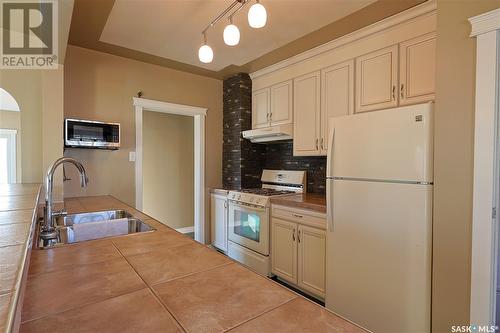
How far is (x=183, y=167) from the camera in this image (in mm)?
4656

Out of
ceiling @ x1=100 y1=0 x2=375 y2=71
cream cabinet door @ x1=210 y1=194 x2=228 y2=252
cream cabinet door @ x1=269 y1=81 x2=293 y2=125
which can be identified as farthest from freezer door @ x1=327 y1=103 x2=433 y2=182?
cream cabinet door @ x1=210 y1=194 x2=228 y2=252

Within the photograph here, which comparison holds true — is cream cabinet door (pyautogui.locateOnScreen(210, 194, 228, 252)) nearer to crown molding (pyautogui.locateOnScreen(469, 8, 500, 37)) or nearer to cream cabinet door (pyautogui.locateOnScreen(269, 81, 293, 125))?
cream cabinet door (pyautogui.locateOnScreen(269, 81, 293, 125))

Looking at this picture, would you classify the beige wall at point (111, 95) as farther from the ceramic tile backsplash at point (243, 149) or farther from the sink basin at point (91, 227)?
the sink basin at point (91, 227)

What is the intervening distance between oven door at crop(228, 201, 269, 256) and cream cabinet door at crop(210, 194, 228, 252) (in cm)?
14

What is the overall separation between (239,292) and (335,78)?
93.4 inches

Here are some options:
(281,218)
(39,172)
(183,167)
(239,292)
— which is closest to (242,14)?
(281,218)

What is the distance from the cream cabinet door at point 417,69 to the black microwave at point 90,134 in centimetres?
263

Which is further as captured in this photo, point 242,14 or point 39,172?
point 39,172

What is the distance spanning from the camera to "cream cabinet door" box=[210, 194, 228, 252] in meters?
3.30

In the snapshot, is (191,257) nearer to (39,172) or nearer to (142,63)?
(39,172)

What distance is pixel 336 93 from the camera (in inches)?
99.7

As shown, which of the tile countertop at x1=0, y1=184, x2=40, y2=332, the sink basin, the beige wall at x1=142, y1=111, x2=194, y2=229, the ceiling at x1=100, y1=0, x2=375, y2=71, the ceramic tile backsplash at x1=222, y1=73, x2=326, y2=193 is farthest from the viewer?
the beige wall at x1=142, y1=111, x2=194, y2=229

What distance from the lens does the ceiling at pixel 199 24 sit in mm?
1903

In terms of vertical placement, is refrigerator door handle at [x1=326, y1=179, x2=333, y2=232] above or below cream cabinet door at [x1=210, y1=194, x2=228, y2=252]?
above
